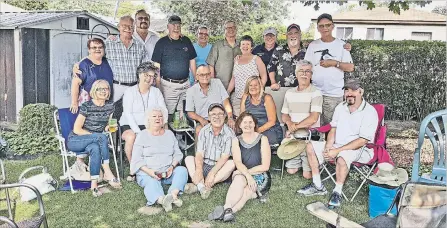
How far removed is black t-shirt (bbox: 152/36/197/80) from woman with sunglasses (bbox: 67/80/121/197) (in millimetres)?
980

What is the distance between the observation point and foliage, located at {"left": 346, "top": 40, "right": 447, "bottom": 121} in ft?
30.4

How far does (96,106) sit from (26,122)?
7.91 ft

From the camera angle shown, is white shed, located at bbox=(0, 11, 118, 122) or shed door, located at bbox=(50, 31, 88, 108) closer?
white shed, located at bbox=(0, 11, 118, 122)

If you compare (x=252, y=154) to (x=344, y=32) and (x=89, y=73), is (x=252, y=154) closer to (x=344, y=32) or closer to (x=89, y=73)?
(x=89, y=73)

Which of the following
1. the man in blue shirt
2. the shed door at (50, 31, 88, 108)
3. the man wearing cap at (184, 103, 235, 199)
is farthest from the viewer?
the shed door at (50, 31, 88, 108)

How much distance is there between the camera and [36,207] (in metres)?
4.32

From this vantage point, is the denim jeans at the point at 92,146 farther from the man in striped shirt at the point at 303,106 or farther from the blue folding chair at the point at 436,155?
the blue folding chair at the point at 436,155

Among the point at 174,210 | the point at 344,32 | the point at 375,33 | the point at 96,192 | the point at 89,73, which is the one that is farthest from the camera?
the point at 344,32

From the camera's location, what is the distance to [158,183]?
14.8ft

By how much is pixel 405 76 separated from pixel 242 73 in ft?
16.0

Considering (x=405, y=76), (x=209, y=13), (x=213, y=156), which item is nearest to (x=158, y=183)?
(x=213, y=156)

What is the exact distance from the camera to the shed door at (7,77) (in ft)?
26.0

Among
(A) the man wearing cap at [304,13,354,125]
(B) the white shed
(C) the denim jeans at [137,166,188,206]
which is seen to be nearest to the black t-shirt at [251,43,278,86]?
(A) the man wearing cap at [304,13,354,125]

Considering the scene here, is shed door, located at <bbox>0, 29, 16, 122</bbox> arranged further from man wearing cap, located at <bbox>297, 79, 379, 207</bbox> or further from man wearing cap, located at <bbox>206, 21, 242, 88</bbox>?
man wearing cap, located at <bbox>297, 79, 379, 207</bbox>
